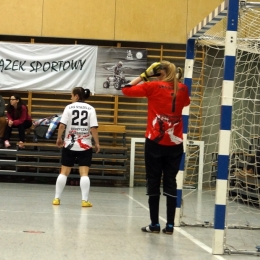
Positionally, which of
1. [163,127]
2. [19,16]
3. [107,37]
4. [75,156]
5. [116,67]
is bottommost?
[75,156]

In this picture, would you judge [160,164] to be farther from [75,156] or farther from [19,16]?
[19,16]

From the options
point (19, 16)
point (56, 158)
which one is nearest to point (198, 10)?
point (19, 16)

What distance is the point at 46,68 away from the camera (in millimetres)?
14883

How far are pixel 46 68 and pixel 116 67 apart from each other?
1.63 metres

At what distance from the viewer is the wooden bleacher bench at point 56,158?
14.3 metres

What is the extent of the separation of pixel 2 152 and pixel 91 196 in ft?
12.1

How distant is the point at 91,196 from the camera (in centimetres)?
1140

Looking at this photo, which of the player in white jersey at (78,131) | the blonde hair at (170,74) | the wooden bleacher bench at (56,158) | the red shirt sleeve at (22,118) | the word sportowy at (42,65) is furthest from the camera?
the word sportowy at (42,65)

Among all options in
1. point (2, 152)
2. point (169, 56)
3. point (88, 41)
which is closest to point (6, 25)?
point (88, 41)

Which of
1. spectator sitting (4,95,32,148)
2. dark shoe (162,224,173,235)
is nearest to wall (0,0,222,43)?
spectator sitting (4,95,32,148)

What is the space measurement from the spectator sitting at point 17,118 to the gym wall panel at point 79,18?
1893 millimetres

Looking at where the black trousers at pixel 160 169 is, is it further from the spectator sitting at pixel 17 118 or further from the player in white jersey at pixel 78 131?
the spectator sitting at pixel 17 118

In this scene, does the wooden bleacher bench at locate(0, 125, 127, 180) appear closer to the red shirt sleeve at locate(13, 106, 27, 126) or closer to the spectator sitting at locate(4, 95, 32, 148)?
the spectator sitting at locate(4, 95, 32, 148)

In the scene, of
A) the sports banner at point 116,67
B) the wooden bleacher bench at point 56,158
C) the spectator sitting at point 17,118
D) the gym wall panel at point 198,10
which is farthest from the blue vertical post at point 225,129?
the gym wall panel at point 198,10
